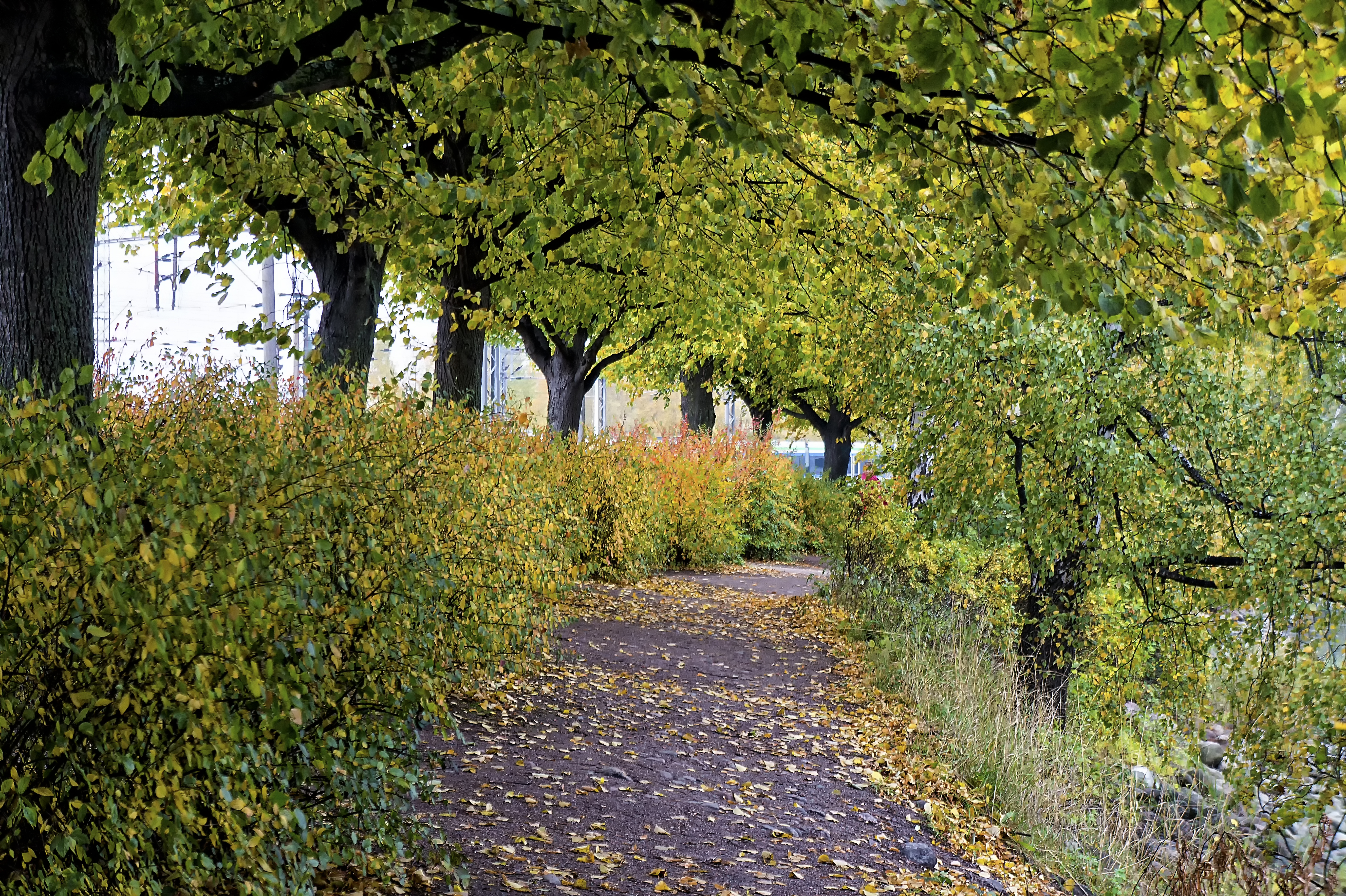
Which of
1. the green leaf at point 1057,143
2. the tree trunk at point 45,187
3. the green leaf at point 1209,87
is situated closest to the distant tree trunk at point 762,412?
the tree trunk at point 45,187

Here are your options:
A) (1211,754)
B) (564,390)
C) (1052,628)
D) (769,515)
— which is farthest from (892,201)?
(769,515)

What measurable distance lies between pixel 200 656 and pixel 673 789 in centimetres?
374

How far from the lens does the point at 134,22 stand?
385cm

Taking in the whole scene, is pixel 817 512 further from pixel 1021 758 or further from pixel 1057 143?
pixel 1057 143

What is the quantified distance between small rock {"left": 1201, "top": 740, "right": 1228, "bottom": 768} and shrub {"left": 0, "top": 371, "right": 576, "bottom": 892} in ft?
32.5

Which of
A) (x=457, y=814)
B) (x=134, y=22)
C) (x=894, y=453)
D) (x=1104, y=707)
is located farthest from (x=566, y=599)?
(x=134, y=22)

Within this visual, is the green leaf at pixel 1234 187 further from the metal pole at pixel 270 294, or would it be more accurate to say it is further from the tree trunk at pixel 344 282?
the metal pole at pixel 270 294

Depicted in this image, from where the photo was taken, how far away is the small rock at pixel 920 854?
5422mm

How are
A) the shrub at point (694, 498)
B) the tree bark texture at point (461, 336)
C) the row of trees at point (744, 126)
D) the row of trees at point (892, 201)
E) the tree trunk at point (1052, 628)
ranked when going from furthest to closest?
1. the shrub at point (694, 498)
2. the tree bark texture at point (461, 336)
3. the tree trunk at point (1052, 628)
4. the row of trees at point (892, 201)
5. the row of trees at point (744, 126)

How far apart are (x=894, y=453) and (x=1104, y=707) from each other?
282 centimetres

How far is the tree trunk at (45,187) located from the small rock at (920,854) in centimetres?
449

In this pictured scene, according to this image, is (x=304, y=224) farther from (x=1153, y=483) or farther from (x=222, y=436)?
(x=1153, y=483)

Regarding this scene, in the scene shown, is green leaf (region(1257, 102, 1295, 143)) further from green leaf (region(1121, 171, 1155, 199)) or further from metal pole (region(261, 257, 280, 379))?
metal pole (region(261, 257, 280, 379))

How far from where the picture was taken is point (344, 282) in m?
9.79
